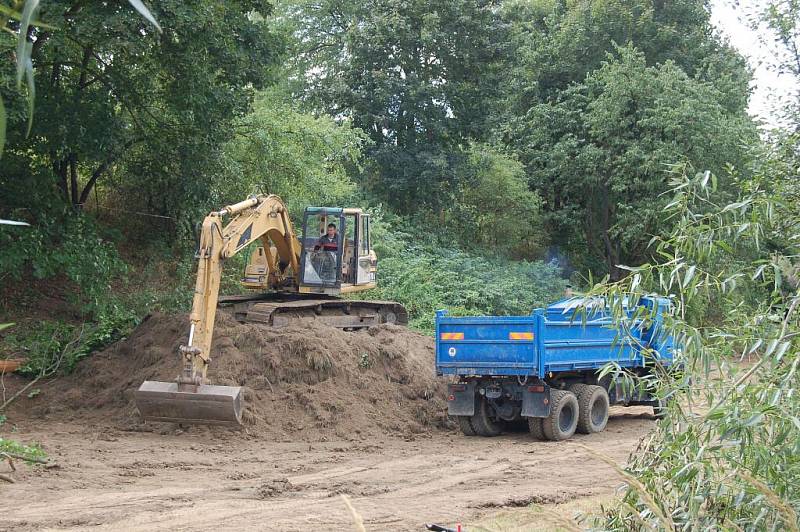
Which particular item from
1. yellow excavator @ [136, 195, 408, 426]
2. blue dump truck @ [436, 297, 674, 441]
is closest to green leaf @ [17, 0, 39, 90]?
blue dump truck @ [436, 297, 674, 441]

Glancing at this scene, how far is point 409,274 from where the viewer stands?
25.8 m

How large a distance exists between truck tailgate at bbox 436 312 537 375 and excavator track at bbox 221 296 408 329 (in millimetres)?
3408

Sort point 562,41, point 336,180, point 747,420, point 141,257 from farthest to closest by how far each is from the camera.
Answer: point 562,41 < point 336,180 < point 141,257 < point 747,420

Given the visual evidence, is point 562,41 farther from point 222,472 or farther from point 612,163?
point 222,472

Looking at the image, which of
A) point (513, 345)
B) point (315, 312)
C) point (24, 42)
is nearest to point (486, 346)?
point (513, 345)

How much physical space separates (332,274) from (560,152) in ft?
59.4

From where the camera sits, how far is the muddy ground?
348 inches

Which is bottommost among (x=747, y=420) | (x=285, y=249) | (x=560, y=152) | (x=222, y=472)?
(x=222, y=472)

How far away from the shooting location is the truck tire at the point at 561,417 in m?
13.2

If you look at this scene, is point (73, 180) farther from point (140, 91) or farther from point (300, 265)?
point (300, 265)

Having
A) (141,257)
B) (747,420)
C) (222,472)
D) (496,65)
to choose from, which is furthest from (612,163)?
(747,420)

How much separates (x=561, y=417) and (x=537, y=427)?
0.48m

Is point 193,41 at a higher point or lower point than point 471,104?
lower

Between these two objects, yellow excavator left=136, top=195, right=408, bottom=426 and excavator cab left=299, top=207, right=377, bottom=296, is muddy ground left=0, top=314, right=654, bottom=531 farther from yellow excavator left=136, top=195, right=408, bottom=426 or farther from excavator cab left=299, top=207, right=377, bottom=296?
excavator cab left=299, top=207, right=377, bottom=296
